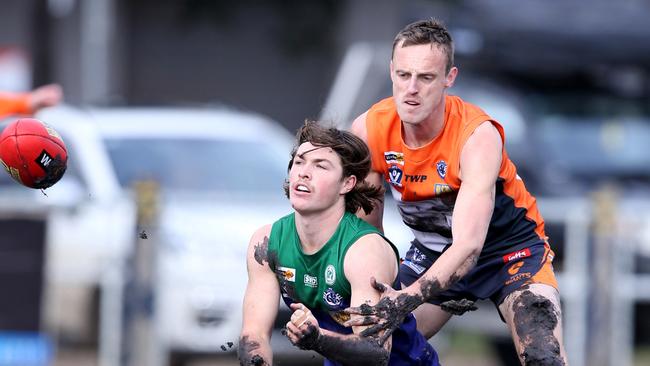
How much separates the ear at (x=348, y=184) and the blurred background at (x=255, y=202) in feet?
12.6

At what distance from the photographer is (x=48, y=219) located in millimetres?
11008

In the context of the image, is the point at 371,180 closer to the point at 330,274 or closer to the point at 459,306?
the point at 330,274

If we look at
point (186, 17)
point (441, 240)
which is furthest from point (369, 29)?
point (441, 240)

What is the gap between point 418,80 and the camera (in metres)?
6.21

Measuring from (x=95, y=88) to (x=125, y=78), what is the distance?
373cm

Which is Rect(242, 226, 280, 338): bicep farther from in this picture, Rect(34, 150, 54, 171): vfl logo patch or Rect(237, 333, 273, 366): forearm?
Rect(34, 150, 54, 171): vfl logo patch

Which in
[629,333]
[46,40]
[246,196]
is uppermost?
[46,40]

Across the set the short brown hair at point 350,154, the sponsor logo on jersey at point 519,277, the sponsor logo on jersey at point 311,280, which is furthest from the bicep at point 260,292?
the sponsor logo on jersey at point 519,277

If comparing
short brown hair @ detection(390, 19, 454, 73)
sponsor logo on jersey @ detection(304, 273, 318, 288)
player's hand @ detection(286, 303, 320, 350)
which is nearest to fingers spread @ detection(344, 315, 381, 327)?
player's hand @ detection(286, 303, 320, 350)

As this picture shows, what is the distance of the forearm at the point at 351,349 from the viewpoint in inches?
229

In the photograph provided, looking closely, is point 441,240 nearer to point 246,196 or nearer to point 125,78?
point 246,196

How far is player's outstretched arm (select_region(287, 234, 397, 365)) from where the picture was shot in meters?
5.68

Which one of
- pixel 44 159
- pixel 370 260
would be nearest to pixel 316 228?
pixel 370 260

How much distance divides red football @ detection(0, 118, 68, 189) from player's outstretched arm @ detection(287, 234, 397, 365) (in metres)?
1.45
